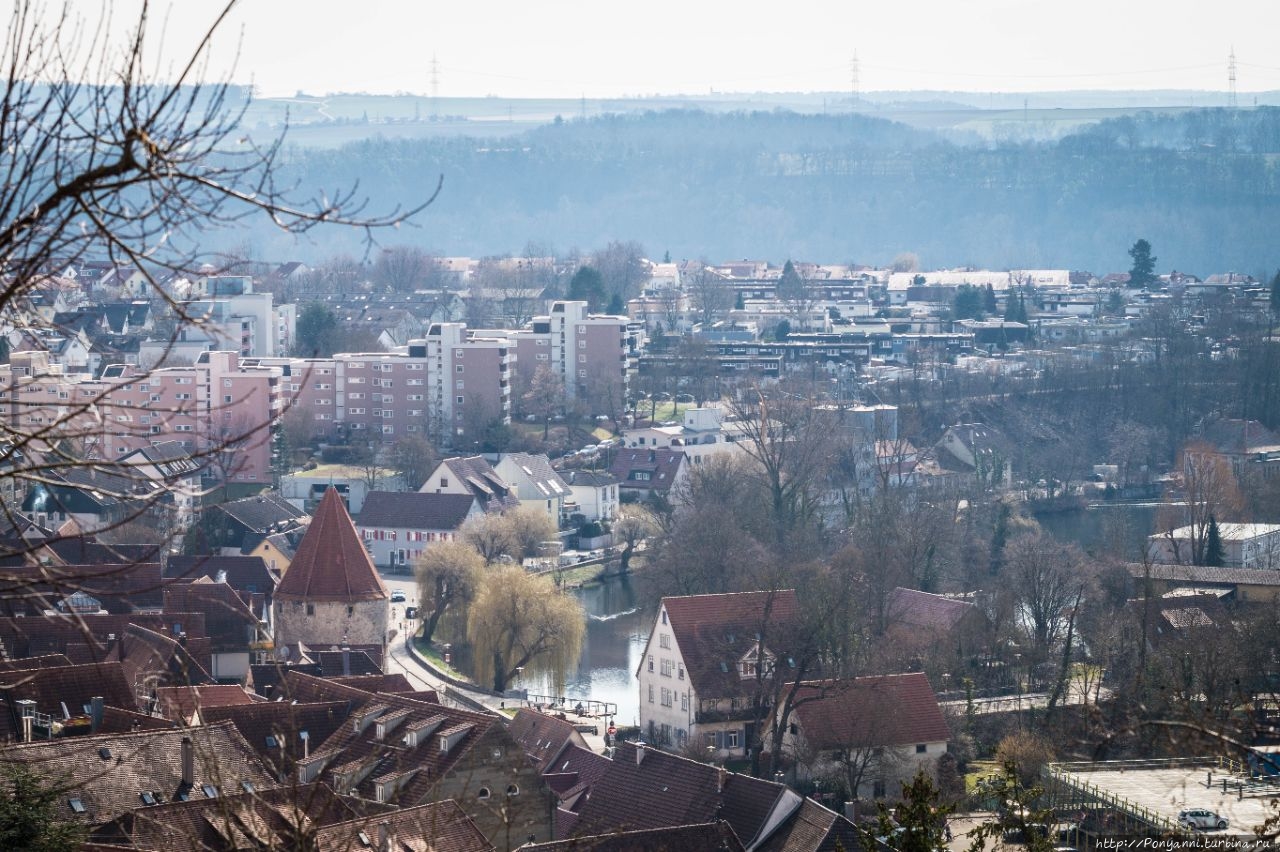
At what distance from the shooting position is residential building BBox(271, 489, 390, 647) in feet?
58.3

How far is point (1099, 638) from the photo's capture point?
59.4ft

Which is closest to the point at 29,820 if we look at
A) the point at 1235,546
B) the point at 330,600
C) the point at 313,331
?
the point at 330,600

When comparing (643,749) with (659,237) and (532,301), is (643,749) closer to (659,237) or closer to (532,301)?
(532,301)

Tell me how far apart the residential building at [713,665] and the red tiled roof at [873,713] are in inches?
32.2

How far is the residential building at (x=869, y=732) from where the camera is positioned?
1459 cm

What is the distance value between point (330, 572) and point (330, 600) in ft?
0.89

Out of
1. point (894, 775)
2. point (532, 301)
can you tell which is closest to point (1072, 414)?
point (532, 301)

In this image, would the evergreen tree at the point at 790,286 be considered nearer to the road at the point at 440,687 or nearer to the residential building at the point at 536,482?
the residential building at the point at 536,482

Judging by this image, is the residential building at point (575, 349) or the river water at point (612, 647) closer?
the river water at point (612, 647)

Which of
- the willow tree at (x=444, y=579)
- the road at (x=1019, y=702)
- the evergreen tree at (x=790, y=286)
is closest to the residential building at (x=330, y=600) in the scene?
the willow tree at (x=444, y=579)

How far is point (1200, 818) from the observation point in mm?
9680

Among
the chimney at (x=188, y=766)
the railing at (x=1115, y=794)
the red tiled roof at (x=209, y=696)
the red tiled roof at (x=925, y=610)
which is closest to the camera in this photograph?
the railing at (x=1115, y=794)

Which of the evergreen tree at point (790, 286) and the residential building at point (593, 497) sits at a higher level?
the evergreen tree at point (790, 286)

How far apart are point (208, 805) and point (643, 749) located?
3.96m
